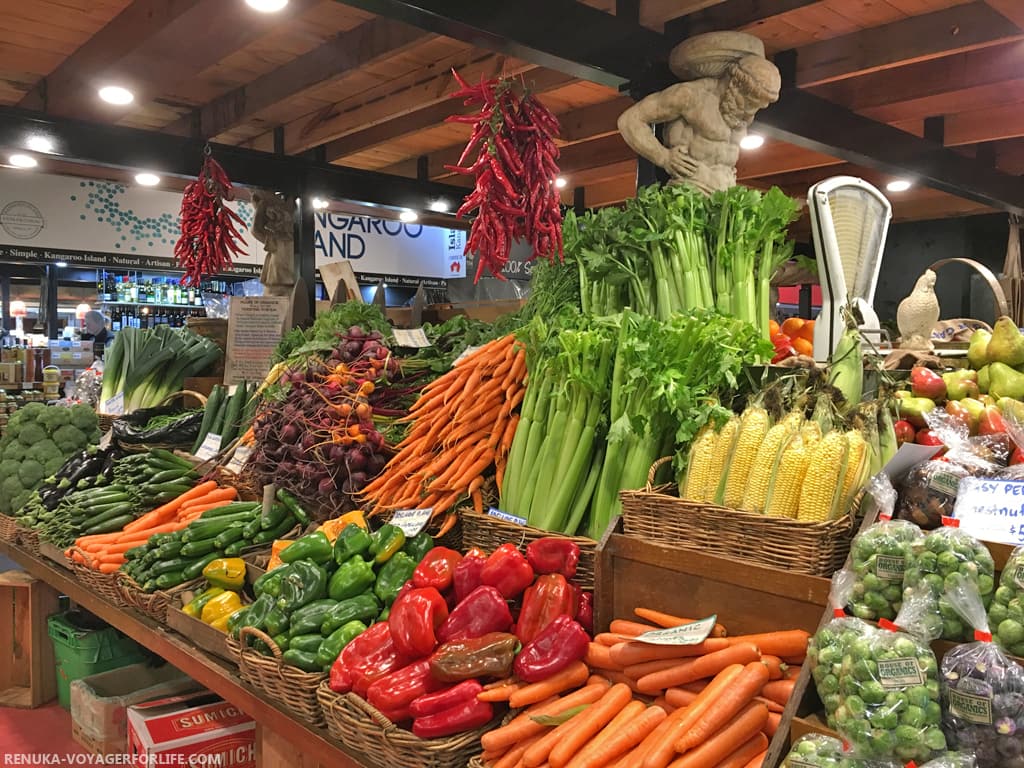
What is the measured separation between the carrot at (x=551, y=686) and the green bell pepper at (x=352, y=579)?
2.24 feet

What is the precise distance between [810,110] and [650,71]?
4.93 ft

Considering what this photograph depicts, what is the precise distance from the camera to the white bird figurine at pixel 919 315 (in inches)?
101

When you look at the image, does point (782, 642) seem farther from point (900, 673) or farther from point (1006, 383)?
point (1006, 383)

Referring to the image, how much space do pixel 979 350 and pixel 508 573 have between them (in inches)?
49.8

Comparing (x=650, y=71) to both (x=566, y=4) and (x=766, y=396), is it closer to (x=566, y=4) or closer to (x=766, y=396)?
(x=566, y=4)

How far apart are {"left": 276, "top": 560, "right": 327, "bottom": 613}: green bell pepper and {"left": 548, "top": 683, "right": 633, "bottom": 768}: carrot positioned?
91cm

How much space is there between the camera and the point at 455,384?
2.85 metres

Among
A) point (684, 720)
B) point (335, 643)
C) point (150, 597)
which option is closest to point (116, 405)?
point (150, 597)

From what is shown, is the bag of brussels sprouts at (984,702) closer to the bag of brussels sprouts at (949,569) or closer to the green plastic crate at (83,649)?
the bag of brussels sprouts at (949,569)

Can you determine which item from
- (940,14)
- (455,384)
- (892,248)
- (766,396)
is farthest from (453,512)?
(892,248)

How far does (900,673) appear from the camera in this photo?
117cm

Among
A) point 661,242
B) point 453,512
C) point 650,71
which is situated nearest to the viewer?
point 453,512

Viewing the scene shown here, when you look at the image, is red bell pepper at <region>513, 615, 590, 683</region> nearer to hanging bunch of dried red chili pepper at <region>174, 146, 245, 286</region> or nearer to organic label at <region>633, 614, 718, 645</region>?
organic label at <region>633, 614, 718, 645</region>

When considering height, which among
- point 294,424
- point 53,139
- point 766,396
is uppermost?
point 53,139
